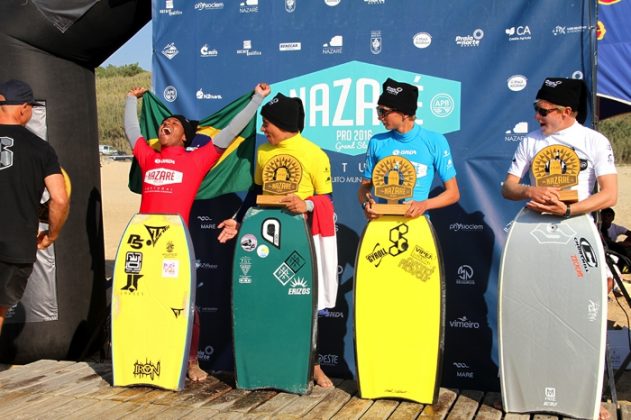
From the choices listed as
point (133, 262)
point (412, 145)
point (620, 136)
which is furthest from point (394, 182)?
point (620, 136)

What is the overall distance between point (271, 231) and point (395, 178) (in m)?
0.79

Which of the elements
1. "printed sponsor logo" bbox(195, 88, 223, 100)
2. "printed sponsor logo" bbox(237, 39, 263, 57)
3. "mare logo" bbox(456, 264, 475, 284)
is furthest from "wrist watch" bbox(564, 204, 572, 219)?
"printed sponsor logo" bbox(195, 88, 223, 100)

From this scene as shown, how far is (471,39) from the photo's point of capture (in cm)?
484

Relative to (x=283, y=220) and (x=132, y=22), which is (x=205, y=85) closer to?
(x=132, y=22)

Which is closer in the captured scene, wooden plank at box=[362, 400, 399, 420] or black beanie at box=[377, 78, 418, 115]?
wooden plank at box=[362, 400, 399, 420]

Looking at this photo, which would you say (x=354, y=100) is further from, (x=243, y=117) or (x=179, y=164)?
(x=179, y=164)

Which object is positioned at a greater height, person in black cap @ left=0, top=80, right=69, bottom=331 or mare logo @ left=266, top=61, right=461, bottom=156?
mare logo @ left=266, top=61, right=461, bottom=156

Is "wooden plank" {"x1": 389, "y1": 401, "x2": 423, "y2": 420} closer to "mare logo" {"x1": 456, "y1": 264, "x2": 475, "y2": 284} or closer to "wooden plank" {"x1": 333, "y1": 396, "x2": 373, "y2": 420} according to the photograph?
"wooden plank" {"x1": 333, "y1": 396, "x2": 373, "y2": 420}

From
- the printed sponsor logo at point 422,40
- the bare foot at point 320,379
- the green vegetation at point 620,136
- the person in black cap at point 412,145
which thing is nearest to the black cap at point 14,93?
the person in black cap at point 412,145

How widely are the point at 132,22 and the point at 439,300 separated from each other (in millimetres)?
3078

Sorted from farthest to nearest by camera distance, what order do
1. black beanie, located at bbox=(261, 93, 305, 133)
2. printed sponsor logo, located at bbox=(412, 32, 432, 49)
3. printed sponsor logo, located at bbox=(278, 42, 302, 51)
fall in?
printed sponsor logo, located at bbox=(278, 42, 302, 51) → printed sponsor logo, located at bbox=(412, 32, 432, 49) → black beanie, located at bbox=(261, 93, 305, 133)

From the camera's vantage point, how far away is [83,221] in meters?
5.68

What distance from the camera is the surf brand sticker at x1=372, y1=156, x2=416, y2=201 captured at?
414 cm

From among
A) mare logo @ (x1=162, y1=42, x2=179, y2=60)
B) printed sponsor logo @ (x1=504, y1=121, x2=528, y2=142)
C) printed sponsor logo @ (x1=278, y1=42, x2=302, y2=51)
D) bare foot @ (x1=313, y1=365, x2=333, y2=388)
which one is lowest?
bare foot @ (x1=313, y1=365, x2=333, y2=388)
